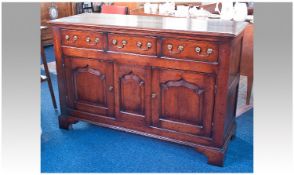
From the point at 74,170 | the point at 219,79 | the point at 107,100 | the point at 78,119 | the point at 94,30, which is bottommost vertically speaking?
the point at 74,170

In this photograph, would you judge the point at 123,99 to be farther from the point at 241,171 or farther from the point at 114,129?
the point at 241,171

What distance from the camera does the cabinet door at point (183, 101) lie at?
1.76 m

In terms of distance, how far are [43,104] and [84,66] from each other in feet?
3.01

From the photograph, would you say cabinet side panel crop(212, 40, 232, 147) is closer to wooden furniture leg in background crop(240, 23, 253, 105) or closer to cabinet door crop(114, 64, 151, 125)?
cabinet door crop(114, 64, 151, 125)

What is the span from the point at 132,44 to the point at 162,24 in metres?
0.21

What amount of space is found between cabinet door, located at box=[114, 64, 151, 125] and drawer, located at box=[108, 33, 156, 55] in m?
0.11

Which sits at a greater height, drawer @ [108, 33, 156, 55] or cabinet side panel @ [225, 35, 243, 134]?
drawer @ [108, 33, 156, 55]

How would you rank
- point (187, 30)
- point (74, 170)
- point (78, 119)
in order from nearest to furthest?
1. point (187, 30)
2. point (74, 170)
3. point (78, 119)

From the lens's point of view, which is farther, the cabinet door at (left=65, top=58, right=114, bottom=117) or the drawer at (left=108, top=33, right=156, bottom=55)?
the cabinet door at (left=65, top=58, right=114, bottom=117)

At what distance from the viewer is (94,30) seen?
1.89 metres

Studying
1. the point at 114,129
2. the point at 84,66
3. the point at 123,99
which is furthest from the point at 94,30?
the point at 114,129

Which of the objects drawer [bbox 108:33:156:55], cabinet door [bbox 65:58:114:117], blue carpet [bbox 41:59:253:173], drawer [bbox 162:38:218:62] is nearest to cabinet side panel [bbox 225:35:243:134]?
drawer [bbox 162:38:218:62]

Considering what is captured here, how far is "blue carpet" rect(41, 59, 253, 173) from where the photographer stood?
6.22 ft

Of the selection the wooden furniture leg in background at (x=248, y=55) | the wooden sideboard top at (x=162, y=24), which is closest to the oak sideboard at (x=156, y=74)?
the wooden sideboard top at (x=162, y=24)
